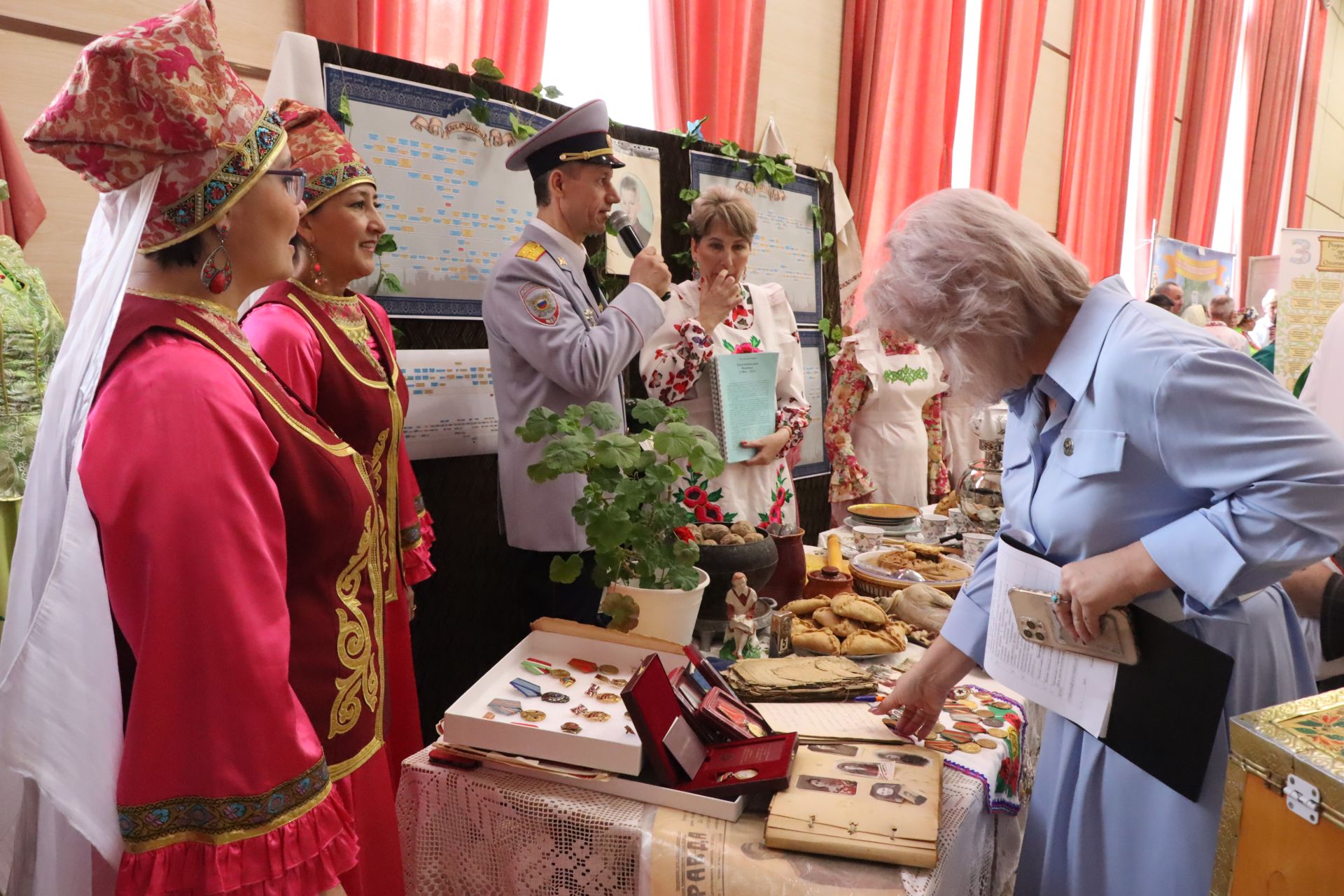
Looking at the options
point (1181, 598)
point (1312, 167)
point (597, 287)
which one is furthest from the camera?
point (1312, 167)

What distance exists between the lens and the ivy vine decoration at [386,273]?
2.25 meters

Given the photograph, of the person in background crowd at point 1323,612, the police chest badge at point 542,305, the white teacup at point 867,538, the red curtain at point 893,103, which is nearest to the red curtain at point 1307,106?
the red curtain at point 893,103

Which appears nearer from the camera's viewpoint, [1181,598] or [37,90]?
[1181,598]

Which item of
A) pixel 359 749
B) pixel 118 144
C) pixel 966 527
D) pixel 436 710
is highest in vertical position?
pixel 118 144

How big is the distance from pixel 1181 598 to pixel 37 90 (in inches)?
104

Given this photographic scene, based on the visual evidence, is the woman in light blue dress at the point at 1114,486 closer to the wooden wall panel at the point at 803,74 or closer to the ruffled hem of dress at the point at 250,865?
the ruffled hem of dress at the point at 250,865

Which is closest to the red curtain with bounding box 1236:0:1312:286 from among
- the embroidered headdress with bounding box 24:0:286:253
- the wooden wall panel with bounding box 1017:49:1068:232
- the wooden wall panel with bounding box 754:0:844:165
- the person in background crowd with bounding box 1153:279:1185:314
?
the person in background crowd with bounding box 1153:279:1185:314

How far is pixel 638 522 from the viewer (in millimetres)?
1473

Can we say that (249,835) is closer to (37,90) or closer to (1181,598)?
(1181,598)

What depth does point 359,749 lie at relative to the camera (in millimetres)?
1258

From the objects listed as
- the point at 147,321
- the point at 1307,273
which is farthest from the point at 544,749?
the point at 1307,273

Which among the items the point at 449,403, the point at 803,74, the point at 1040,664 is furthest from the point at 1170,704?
the point at 803,74

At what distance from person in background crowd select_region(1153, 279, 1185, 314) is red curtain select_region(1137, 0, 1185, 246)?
980 millimetres

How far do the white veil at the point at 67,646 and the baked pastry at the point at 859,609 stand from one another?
114cm
